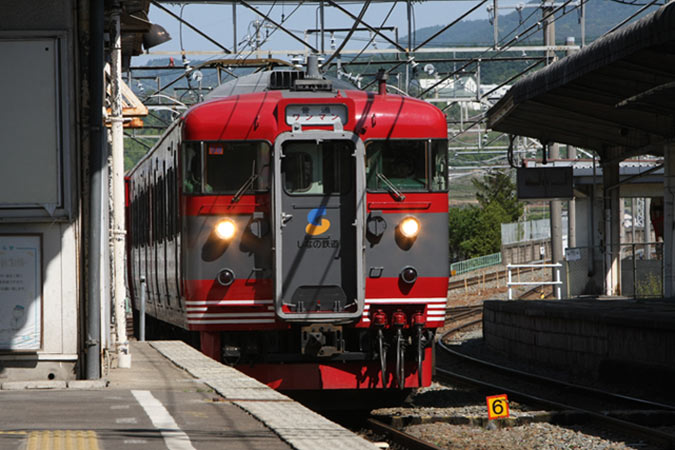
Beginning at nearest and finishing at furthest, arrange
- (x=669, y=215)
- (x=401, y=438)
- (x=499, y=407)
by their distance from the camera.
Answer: (x=401, y=438), (x=499, y=407), (x=669, y=215)

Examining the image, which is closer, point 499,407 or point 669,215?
point 499,407

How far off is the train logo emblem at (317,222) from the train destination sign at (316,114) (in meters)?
0.88

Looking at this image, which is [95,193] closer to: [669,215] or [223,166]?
[223,166]

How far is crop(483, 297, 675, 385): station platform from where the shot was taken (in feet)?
47.0

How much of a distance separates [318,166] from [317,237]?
2.33ft

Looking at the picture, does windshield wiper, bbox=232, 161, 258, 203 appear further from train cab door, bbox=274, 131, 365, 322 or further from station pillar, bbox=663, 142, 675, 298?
station pillar, bbox=663, 142, 675, 298

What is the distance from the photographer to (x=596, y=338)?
1644 centimetres

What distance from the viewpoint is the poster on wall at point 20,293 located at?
9.23 meters

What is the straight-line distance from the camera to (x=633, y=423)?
426 inches

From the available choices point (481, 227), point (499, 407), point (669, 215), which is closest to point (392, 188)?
point (499, 407)

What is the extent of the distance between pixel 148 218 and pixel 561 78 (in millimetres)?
6417

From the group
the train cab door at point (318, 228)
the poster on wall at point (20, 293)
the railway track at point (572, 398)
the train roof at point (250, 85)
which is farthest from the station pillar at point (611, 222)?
the poster on wall at point (20, 293)

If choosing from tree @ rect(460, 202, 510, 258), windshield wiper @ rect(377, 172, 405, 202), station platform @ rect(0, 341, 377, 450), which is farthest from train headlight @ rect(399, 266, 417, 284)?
tree @ rect(460, 202, 510, 258)

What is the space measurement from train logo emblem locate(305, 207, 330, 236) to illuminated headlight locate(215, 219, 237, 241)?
29.5 inches
